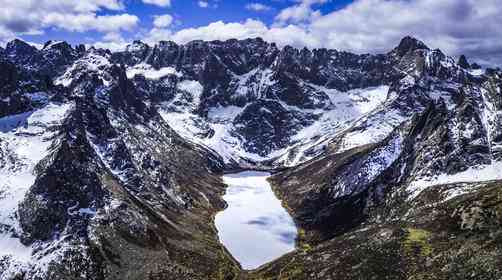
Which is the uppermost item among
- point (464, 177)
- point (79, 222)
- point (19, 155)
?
point (19, 155)

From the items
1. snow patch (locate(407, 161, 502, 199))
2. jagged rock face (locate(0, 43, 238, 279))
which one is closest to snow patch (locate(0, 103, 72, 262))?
jagged rock face (locate(0, 43, 238, 279))

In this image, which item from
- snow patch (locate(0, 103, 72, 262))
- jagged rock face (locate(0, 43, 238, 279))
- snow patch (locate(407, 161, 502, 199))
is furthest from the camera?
snow patch (locate(407, 161, 502, 199))

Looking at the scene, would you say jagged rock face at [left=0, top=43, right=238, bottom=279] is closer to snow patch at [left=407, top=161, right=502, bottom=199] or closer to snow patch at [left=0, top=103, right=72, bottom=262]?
snow patch at [left=0, top=103, right=72, bottom=262]

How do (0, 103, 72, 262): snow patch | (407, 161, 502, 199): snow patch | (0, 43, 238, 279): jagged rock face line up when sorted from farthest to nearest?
(407, 161, 502, 199): snow patch, (0, 103, 72, 262): snow patch, (0, 43, 238, 279): jagged rock face

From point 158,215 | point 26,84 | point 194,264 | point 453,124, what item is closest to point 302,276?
point 194,264

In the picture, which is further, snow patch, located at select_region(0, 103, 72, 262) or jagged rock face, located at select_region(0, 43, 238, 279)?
snow patch, located at select_region(0, 103, 72, 262)

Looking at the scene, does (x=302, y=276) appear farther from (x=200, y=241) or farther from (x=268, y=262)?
(x=200, y=241)

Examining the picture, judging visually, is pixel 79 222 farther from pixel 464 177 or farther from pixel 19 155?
pixel 464 177

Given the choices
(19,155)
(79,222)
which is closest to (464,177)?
(79,222)

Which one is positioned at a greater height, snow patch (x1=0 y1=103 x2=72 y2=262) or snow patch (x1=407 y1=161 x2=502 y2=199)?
snow patch (x1=0 y1=103 x2=72 y2=262)

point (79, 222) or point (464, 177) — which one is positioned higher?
point (464, 177)

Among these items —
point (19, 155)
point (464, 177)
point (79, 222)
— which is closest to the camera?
point (79, 222)

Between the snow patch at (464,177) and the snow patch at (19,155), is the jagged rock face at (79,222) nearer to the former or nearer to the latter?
the snow patch at (19,155)
